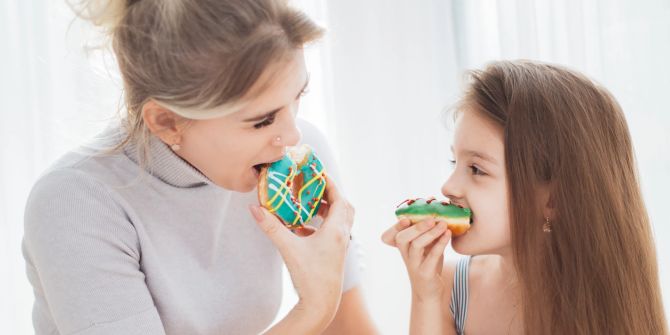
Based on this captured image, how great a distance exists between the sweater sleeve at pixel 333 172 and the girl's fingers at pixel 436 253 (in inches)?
8.4

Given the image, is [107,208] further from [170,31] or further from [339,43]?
[339,43]

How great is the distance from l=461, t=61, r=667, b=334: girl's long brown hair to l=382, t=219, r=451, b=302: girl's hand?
176 millimetres

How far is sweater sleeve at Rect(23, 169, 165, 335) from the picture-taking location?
4.43 feet

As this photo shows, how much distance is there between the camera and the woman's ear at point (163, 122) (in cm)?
138

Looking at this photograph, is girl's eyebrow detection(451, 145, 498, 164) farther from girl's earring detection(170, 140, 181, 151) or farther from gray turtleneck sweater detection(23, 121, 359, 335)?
girl's earring detection(170, 140, 181, 151)

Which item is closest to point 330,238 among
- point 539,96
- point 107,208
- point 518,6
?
point 107,208

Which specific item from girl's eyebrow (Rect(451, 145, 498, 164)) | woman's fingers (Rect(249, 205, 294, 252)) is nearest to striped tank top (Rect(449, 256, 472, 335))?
girl's eyebrow (Rect(451, 145, 498, 164))

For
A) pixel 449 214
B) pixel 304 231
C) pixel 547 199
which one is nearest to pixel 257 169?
pixel 304 231

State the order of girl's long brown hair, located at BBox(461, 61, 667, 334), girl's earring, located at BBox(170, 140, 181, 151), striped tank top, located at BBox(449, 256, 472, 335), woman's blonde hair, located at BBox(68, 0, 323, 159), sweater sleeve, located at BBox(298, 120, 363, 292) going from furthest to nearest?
striped tank top, located at BBox(449, 256, 472, 335) → sweater sleeve, located at BBox(298, 120, 363, 292) → girl's long brown hair, located at BBox(461, 61, 667, 334) → girl's earring, located at BBox(170, 140, 181, 151) → woman's blonde hair, located at BBox(68, 0, 323, 159)

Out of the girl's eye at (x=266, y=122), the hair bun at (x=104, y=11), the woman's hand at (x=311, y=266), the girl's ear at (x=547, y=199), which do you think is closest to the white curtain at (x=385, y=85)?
the hair bun at (x=104, y=11)

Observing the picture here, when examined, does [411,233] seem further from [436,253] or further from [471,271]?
[471,271]

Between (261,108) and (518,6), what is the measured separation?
5.37 ft

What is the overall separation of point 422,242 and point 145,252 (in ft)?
2.05

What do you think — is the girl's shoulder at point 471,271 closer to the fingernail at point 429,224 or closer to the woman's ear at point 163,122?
the fingernail at point 429,224
